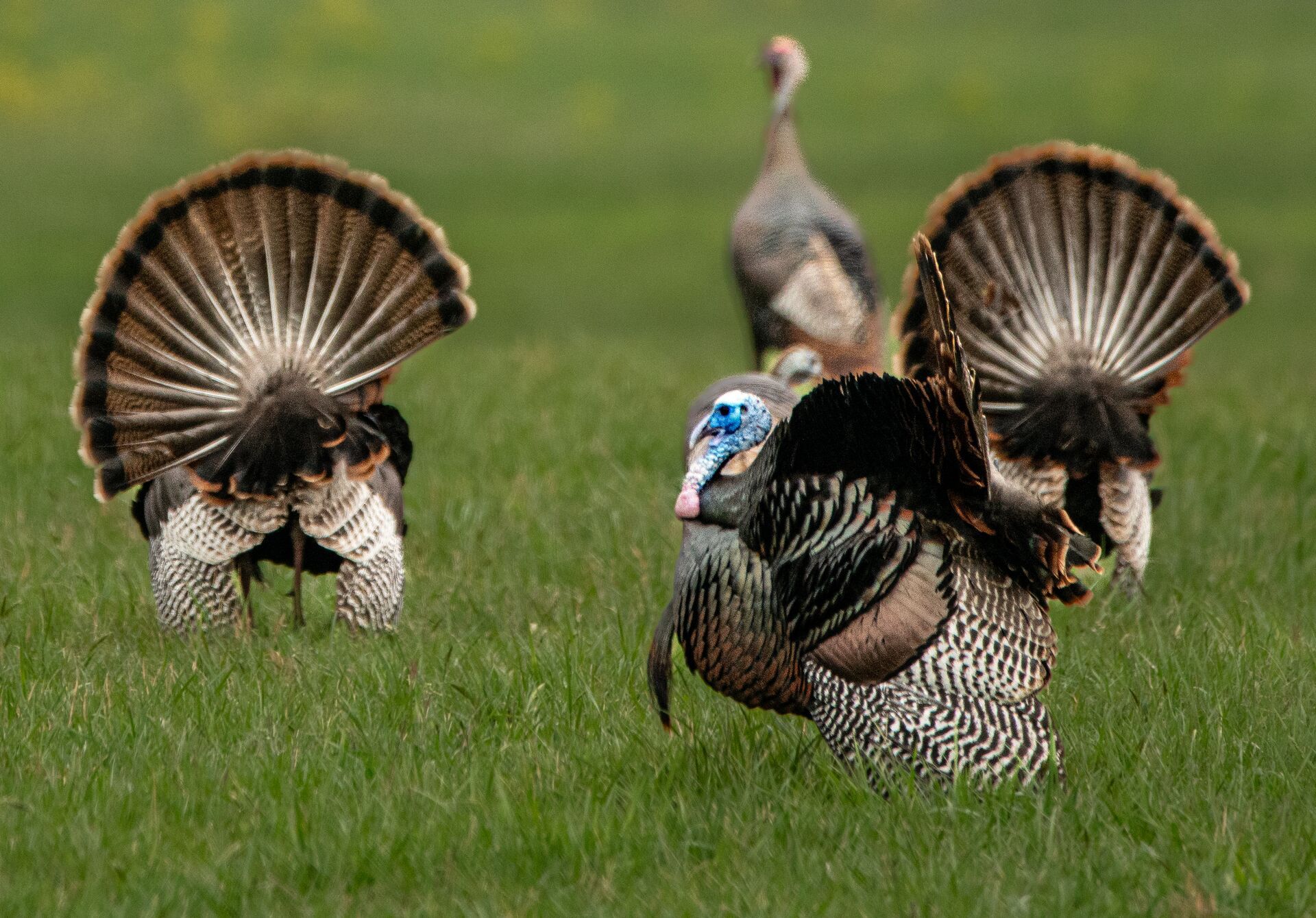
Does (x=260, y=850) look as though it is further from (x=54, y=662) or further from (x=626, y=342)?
(x=626, y=342)

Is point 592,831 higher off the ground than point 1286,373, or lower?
lower

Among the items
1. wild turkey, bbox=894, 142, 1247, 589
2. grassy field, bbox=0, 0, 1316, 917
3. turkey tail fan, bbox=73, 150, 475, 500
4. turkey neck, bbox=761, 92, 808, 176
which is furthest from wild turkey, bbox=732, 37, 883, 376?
turkey tail fan, bbox=73, 150, 475, 500

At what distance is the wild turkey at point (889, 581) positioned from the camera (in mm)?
3527

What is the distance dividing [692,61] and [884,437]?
84.0ft

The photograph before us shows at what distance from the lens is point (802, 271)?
7.78m

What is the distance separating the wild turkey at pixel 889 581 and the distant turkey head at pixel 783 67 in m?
5.42

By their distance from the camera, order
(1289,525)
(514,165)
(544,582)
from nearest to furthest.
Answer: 1. (544,582)
2. (1289,525)
3. (514,165)

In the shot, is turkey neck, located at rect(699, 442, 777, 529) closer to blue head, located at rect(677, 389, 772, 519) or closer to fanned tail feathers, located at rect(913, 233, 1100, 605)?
blue head, located at rect(677, 389, 772, 519)

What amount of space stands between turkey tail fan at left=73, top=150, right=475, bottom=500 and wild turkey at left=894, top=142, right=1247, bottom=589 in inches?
58.3

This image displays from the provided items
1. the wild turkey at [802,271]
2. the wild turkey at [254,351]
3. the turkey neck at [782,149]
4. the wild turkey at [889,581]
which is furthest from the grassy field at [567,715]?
the turkey neck at [782,149]

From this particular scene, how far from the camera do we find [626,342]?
11797 millimetres

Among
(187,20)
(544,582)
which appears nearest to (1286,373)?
(544,582)

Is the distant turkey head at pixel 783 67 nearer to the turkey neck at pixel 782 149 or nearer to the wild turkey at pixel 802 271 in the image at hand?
the turkey neck at pixel 782 149

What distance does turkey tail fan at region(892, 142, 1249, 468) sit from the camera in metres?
4.96
